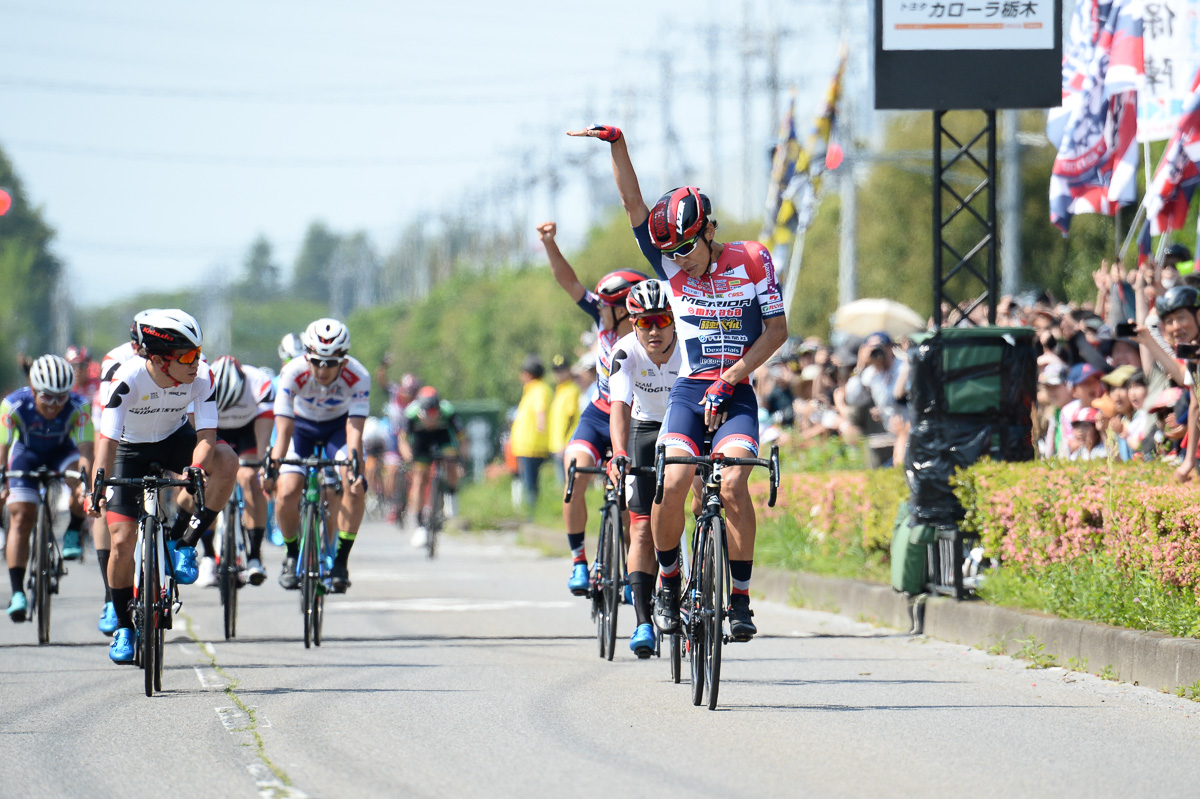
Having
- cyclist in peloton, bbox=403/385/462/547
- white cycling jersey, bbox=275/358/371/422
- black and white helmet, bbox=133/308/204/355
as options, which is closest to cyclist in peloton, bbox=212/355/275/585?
white cycling jersey, bbox=275/358/371/422

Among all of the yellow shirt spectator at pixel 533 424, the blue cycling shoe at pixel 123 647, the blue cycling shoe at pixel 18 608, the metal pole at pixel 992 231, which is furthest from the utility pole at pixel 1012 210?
the blue cycling shoe at pixel 123 647

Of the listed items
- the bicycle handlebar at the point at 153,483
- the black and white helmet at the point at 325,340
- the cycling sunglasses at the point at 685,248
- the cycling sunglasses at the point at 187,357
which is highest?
the cycling sunglasses at the point at 685,248

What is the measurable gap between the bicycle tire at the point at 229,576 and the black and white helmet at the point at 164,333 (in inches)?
121

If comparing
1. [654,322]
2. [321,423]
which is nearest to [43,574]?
[321,423]

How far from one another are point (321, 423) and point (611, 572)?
114 inches

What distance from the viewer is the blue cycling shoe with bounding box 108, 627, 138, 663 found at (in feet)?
28.8

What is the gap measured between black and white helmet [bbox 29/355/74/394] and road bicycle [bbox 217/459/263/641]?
1352mm

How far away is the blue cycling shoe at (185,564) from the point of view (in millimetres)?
9367

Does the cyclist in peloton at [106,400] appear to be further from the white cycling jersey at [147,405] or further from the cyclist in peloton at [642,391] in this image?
the cyclist in peloton at [642,391]

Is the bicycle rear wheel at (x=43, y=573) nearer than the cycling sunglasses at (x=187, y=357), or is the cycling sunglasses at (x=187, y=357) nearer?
the cycling sunglasses at (x=187, y=357)

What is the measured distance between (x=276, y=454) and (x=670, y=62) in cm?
5171

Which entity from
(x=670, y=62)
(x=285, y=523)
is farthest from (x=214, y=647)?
(x=670, y=62)

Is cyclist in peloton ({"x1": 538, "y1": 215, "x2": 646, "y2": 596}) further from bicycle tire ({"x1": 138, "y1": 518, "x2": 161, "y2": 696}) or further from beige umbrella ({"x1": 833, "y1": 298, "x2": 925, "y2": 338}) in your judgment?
beige umbrella ({"x1": 833, "y1": 298, "x2": 925, "y2": 338})

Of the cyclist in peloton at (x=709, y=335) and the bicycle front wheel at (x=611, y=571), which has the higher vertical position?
the cyclist in peloton at (x=709, y=335)
